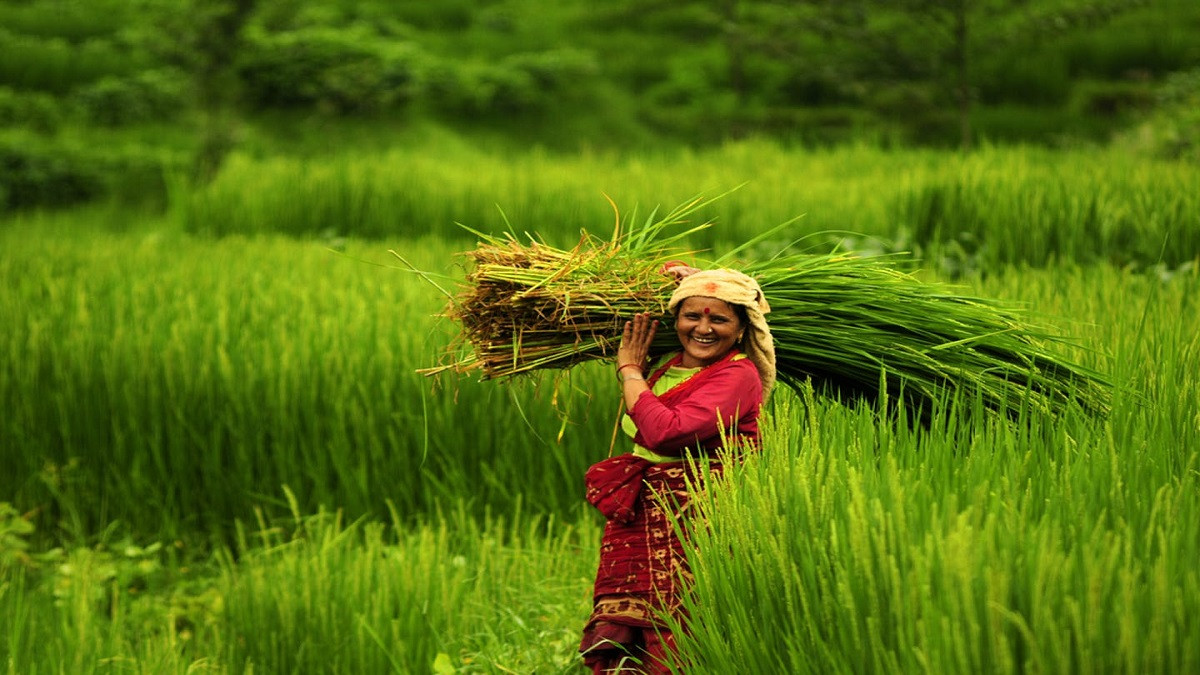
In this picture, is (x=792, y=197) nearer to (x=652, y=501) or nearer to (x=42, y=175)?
(x=652, y=501)

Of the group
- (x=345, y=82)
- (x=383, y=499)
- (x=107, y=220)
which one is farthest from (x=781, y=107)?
(x=383, y=499)

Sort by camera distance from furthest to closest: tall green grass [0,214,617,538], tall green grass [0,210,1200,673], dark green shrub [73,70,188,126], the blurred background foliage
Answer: dark green shrub [73,70,188,126] → the blurred background foliage → tall green grass [0,214,617,538] → tall green grass [0,210,1200,673]

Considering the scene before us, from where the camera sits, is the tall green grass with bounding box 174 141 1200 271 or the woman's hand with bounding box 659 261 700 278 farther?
the tall green grass with bounding box 174 141 1200 271

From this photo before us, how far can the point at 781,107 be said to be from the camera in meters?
12.7

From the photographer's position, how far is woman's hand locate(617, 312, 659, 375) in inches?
101

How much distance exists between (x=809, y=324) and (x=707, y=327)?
34 centimetres

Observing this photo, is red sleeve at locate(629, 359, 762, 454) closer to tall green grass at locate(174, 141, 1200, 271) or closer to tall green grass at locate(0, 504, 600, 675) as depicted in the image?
tall green grass at locate(0, 504, 600, 675)

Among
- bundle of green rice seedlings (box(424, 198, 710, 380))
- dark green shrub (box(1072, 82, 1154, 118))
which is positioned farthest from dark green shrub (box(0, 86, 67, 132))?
bundle of green rice seedlings (box(424, 198, 710, 380))

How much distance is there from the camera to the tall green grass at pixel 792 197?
17.9 ft

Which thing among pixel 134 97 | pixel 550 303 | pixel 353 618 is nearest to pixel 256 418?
pixel 353 618

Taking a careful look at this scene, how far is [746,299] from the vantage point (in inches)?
95.7

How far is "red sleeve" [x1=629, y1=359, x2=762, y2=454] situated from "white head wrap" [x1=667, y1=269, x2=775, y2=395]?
5 cm

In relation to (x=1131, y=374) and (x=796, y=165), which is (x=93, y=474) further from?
(x=796, y=165)

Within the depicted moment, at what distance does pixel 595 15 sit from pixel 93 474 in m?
11.4
